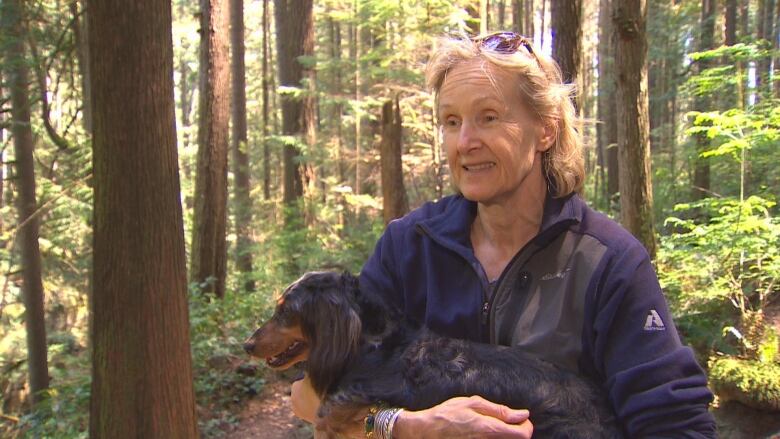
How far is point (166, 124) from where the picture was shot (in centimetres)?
492

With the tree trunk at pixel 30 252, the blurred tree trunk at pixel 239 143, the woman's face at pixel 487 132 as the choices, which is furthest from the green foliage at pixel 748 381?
the blurred tree trunk at pixel 239 143

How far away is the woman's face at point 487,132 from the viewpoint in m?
2.15

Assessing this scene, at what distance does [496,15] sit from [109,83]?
90.2 feet

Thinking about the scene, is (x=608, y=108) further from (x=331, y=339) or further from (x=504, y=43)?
(x=331, y=339)

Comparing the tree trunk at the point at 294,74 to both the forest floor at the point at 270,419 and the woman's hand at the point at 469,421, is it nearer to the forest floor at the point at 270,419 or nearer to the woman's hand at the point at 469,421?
the forest floor at the point at 270,419

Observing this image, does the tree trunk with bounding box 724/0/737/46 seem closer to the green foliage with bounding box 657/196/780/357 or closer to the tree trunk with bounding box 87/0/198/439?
the green foliage with bounding box 657/196/780/357

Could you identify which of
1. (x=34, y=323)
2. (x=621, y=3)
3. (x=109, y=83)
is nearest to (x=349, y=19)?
(x=621, y=3)

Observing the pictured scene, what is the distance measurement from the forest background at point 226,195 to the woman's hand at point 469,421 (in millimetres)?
1539

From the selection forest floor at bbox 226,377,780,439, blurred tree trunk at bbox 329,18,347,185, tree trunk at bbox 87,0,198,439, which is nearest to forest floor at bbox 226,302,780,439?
forest floor at bbox 226,377,780,439

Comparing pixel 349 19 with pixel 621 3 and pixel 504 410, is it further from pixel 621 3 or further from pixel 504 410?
pixel 504 410

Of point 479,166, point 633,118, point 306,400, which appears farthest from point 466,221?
point 633,118

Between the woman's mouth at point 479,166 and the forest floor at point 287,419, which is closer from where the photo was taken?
the woman's mouth at point 479,166

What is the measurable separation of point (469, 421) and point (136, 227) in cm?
381

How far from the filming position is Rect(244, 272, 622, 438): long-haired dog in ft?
6.46
